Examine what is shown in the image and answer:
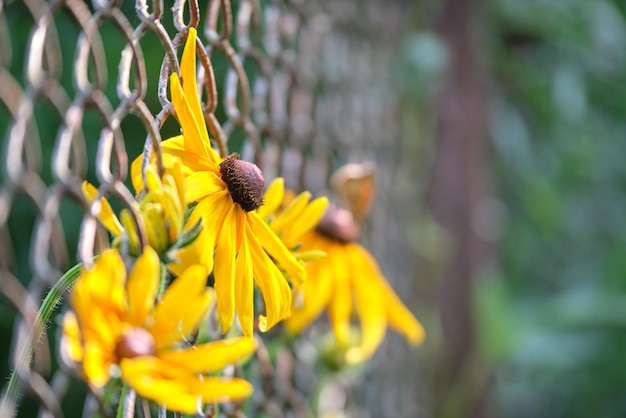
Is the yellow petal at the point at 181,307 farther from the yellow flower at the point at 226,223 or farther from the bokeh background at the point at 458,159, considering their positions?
the bokeh background at the point at 458,159

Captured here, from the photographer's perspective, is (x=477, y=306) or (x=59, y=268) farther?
(x=477, y=306)

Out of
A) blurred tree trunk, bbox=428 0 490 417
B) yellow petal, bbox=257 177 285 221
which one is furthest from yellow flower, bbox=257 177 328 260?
blurred tree trunk, bbox=428 0 490 417


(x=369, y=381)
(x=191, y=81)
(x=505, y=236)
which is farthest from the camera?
(x=505, y=236)

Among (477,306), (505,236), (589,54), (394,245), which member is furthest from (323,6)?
(505,236)

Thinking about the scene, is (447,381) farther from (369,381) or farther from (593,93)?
(593,93)

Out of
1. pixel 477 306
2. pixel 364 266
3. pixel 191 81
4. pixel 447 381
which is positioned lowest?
pixel 447 381

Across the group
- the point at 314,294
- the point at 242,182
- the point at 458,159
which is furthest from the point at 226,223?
the point at 458,159

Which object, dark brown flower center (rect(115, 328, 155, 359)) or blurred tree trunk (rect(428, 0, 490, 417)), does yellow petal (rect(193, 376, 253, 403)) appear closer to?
dark brown flower center (rect(115, 328, 155, 359))
